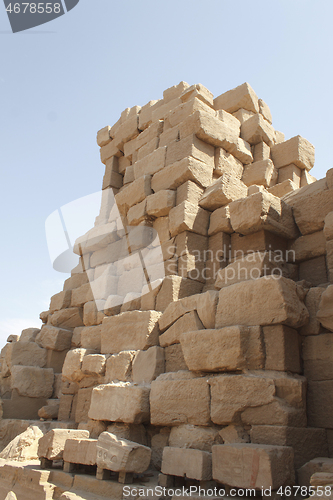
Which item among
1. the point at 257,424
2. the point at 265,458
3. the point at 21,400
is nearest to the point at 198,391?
the point at 257,424

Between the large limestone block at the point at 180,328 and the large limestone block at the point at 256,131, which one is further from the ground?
the large limestone block at the point at 256,131

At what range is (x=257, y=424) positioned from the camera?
138 inches

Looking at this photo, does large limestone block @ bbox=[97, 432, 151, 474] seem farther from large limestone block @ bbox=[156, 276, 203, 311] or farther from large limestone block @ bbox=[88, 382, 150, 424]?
large limestone block @ bbox=[156, 276, 203, 311]

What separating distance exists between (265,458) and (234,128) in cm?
523

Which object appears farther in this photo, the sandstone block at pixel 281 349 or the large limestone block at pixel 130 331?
the large limestone block at pixel 130 331

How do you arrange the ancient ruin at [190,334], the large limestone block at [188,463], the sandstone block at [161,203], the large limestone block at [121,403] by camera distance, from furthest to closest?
the sandstone block at [161,203] < the large limestone block at [121,403] < the ancient ruin at [190,334] < the large limestone block at [188,463]

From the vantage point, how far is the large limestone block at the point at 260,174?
21.4 feet

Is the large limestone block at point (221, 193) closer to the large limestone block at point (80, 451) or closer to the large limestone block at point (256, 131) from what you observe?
the large limestone block at point (256, 131)

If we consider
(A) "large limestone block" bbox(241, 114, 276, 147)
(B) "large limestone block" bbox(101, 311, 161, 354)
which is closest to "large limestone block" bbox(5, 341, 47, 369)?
(B) "large limestone block" bbox(101, 311, 161, 354)

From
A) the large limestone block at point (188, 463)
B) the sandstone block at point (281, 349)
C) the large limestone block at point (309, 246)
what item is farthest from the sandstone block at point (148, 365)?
the large limestone block at point (309, 246)

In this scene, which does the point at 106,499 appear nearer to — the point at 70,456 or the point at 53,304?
the point at 70,456

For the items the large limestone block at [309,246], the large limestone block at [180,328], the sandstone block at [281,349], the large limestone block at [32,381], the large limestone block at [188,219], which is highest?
the large limestone block at [188,219]

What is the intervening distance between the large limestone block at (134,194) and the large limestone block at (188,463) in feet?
12.5

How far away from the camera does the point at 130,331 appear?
511cm
